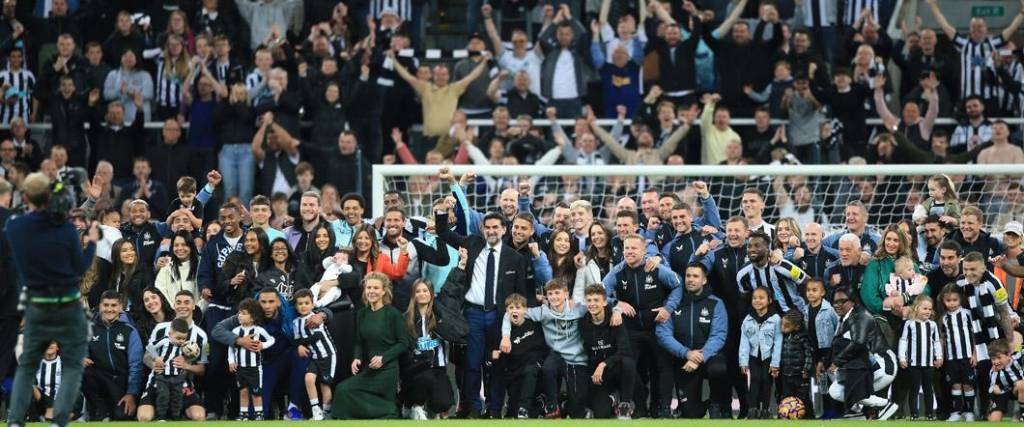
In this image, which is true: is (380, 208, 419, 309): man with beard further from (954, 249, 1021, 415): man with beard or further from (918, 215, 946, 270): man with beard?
(954, 249, 1021, 415): man with beard

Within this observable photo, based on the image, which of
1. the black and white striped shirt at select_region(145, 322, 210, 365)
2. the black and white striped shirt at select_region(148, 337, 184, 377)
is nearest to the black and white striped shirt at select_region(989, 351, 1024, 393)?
the black and white striped shirt at select_region(145, 322, 210, 365)

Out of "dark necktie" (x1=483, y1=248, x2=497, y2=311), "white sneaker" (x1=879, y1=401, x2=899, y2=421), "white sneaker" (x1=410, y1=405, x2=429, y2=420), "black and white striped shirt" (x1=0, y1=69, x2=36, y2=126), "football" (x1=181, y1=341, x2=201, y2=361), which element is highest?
"black and white striped shirt" (x1=0, y1=69, x2=36, y2=126)

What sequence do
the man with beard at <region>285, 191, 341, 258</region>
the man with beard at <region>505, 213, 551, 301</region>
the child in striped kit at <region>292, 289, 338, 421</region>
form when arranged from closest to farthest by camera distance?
→ the child in striped kit at <region>292, 289, 338, 421</region>, the man with beard at <region>505, 213, 551, 301</region>, the man with beard at <region>285, 191, 341, 258</region>

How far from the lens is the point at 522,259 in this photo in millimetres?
15297

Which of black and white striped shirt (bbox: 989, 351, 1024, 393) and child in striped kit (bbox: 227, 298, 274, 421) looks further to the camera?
child in striped kit (bbox: 227, 298, 274, 421)

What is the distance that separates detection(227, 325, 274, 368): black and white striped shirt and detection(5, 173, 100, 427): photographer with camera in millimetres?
3495

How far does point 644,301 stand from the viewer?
1524 centimetres

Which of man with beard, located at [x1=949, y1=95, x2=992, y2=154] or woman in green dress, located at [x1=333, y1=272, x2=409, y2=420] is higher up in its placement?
man with beard, located at [x1=949, y1=95, x2=992, y2=154]

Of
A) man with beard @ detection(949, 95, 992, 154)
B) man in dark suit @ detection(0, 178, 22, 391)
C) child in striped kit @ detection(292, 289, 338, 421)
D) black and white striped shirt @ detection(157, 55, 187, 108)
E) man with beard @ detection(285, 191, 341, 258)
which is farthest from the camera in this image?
black and white striped shirt @ detection(157, 55, 187, 108)

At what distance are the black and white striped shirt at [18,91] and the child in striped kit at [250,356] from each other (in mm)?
7855

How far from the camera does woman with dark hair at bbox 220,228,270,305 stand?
50.1ft

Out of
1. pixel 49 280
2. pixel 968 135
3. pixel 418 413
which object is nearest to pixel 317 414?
pixel 418 413

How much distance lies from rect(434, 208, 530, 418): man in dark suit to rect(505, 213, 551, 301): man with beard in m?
0.14

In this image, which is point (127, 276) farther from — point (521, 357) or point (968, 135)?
point (968, 135)
